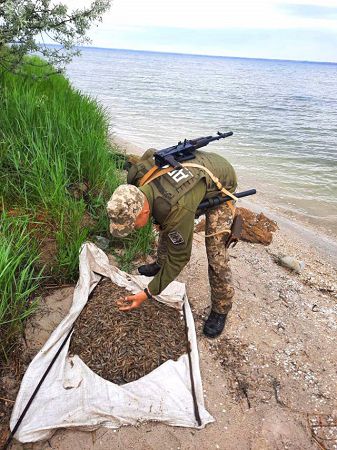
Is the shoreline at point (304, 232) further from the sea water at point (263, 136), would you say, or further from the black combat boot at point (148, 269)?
the black combat boot at point (148, 269)

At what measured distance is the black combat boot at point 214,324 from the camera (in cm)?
297

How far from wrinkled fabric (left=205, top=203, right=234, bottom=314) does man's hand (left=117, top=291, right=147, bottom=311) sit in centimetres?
68

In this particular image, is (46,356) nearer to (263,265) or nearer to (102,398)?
(102,398)

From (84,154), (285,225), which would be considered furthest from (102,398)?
(285,225)

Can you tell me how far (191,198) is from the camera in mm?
2332

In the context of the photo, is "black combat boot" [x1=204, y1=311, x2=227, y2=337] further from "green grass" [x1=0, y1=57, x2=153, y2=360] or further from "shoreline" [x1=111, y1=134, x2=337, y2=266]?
"shoreline" [x1=111, y1=134, x2=337, y2=266]

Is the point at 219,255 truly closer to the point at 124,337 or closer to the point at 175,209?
the point at 175,209

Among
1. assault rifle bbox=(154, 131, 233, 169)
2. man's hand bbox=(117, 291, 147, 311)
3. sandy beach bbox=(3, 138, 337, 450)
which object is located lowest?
sandy beach bbox=(3, 138, 337, 450)

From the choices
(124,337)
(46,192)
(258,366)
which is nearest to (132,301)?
(124,337)

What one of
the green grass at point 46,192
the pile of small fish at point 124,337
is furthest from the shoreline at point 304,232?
the pile of small fish at point 124,337

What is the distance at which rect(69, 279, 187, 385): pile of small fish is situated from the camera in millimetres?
2445

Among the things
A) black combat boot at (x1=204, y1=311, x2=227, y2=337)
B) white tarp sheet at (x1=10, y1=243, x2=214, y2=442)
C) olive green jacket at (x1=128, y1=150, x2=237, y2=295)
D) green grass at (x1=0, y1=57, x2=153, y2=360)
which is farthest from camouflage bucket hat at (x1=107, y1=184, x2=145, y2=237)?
black combat boot at (x1=204, y1=311, x2=227, y2=337)

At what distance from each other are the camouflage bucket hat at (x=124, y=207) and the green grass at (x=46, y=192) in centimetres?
76

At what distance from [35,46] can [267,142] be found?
9.12m
